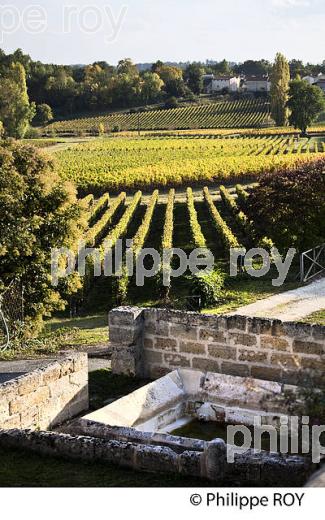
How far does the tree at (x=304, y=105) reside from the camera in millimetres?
88875

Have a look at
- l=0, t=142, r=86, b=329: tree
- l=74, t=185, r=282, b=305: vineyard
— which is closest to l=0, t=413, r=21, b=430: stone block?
l=0, t=142, r=86, b=329: tree

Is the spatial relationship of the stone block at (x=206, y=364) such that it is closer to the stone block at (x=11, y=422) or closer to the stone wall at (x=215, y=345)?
the stone wall at (x=215, y=345)

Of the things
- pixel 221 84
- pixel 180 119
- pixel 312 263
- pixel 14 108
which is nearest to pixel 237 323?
pixel 312 263

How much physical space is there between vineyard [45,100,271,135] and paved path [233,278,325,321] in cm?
8352

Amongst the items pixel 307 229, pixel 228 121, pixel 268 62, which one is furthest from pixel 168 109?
pixel 307 229

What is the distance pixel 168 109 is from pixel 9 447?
11379cm

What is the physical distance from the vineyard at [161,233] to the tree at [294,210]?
5.01 ft

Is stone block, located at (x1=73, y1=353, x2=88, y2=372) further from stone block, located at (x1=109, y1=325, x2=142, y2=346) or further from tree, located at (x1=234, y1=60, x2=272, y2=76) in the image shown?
tree, located at (x1=234, y1=60, x2=272, y2=76)

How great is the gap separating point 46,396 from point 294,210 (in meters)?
17.4

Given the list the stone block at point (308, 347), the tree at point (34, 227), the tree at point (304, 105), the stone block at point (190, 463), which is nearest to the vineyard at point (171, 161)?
the tree at point (304, 105)

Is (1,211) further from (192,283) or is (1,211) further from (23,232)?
(192,283)

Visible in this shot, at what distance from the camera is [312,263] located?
923 inches

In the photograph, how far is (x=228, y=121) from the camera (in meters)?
108

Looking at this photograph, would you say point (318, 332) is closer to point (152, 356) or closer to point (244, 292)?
A: point (152, 356)
